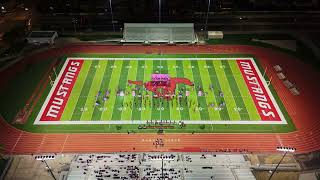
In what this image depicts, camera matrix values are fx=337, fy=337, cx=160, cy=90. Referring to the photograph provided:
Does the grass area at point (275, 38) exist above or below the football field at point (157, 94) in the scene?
above

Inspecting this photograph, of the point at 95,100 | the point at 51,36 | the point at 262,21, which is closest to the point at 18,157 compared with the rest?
the point at 95,100

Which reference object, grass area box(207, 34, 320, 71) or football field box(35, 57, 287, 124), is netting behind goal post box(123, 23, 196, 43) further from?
football field box(35, 57, 287, 124)

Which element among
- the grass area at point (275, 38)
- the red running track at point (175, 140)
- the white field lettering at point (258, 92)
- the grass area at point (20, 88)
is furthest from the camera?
the grass area at point (275, 38)

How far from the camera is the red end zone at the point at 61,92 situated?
39.0m

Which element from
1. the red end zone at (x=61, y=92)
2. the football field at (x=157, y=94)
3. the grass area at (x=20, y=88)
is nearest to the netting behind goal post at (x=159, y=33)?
the football field at (x=157, y=94)

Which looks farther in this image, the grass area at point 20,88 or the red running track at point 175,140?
the grass area at point 20,88

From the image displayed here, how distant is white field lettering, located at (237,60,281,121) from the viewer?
1531 inches

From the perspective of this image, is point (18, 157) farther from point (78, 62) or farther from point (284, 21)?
point (284, 21)

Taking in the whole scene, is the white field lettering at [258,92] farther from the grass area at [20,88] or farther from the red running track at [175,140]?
the grass area at [20,88]

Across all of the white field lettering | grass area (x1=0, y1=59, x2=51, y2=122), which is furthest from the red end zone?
the white field lettering

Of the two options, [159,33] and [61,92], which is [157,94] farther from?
[159,33]

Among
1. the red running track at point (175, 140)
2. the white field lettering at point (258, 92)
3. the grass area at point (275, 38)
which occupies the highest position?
the grass area at point (275, 38)

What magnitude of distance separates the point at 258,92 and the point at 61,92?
24.9m

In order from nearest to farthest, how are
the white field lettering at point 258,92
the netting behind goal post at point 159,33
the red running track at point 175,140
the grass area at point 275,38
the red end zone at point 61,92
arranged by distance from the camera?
the red running track at point 175,140, the white field lettering at point 258,92, the red end zone at point 61,92, the grass area at point 275,38, the netting behind goal post at point 159,33
